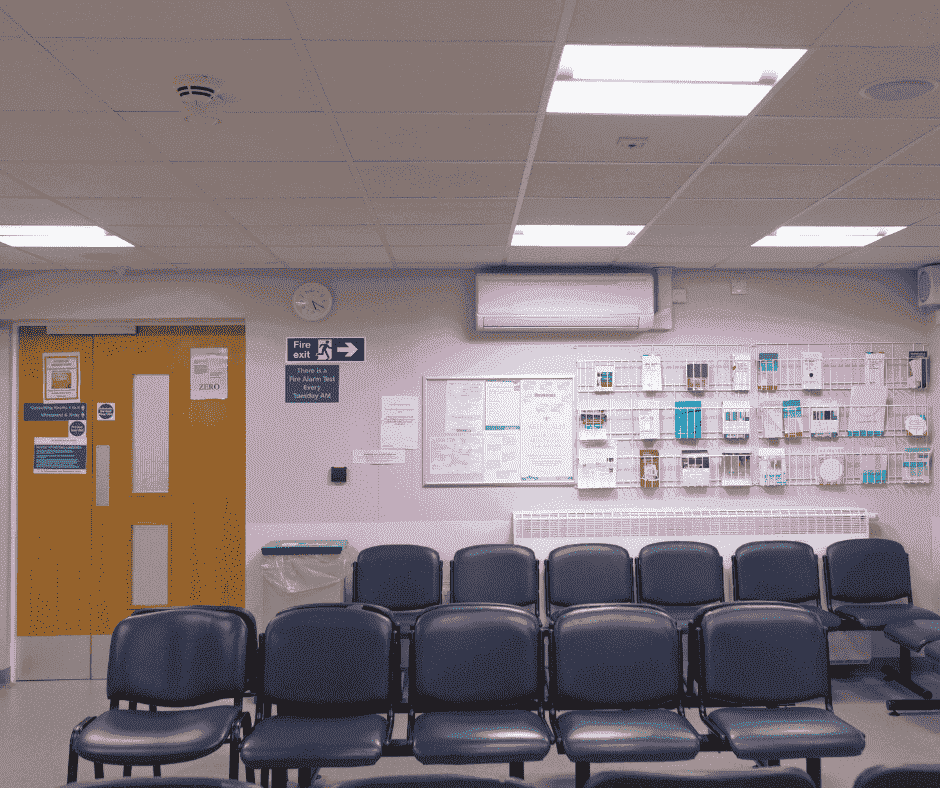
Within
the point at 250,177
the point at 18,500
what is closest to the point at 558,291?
the point at 250,177

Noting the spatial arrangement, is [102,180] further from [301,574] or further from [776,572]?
[776,572]

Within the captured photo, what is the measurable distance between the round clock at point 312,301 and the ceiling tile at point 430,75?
2.58 m

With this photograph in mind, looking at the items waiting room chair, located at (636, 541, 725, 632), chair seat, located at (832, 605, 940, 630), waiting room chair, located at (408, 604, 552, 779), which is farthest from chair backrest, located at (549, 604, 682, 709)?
chair seat, located at (832, 605, 940, 630)

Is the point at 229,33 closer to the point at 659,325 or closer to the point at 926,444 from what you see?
the point at 659,325

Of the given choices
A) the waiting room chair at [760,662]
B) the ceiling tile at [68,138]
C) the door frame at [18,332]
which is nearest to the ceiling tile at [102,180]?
the ceiling tile at [68,138]

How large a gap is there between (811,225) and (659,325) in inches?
49.3

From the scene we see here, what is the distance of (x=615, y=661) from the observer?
279 cm

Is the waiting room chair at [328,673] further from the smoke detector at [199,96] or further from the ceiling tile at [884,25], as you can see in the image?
the ceiling tile at [884,25]

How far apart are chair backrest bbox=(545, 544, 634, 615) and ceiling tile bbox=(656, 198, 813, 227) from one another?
2032 millimetres

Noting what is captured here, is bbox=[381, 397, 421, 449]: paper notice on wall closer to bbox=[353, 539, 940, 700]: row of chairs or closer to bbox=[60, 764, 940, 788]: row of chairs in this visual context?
bbox=[353, 539, 940, 700]: row of chairs

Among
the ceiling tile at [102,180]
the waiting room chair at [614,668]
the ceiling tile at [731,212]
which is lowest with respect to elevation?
the waiting room chair at [614,668]

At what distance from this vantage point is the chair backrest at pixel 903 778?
143 cm

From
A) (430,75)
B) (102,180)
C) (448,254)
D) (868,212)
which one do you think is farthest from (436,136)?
(868,212)

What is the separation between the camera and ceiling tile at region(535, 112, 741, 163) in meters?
2.27
